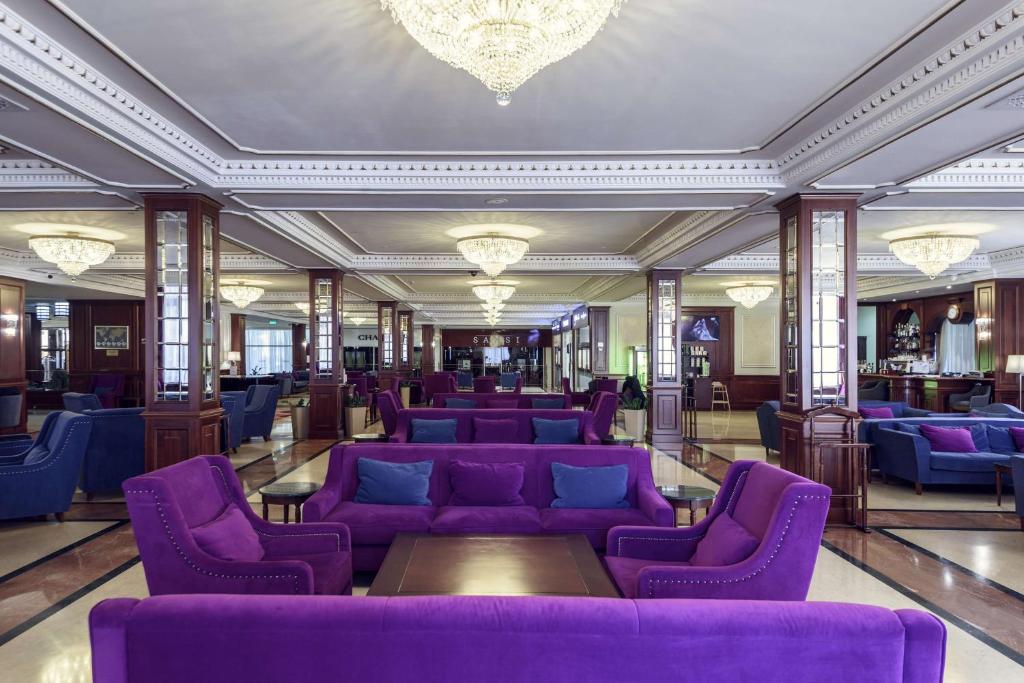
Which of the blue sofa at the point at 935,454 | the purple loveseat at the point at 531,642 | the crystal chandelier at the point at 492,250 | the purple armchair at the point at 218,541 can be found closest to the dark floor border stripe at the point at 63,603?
the purple armchair at the point at 218,541

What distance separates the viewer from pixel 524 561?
3055mm

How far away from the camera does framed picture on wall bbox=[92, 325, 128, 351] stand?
15.7 meters

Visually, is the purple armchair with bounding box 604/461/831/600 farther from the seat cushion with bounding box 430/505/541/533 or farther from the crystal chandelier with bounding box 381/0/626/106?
the crystal chandelier with bounding box 381/0/626/106

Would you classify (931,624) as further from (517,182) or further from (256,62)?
(517,182)

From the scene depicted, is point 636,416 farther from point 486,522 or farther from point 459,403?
point 486,522

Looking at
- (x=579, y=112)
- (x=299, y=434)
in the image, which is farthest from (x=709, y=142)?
(x=299, y=434)

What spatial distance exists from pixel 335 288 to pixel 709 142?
742 cm

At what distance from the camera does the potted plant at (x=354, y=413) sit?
36.3ft

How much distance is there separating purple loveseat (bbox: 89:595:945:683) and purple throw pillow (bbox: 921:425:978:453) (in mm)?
6491

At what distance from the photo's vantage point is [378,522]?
3922mm

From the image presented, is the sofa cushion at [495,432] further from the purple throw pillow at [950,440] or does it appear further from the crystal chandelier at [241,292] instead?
the crystal chandelier at [241,292]

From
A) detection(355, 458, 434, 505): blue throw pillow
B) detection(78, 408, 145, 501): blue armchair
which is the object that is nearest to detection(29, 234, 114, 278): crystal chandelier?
detection(78, 408, 145, 501): blue armchair

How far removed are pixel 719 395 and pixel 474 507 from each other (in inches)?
566

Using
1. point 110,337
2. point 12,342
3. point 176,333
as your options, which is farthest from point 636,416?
point 110,337
